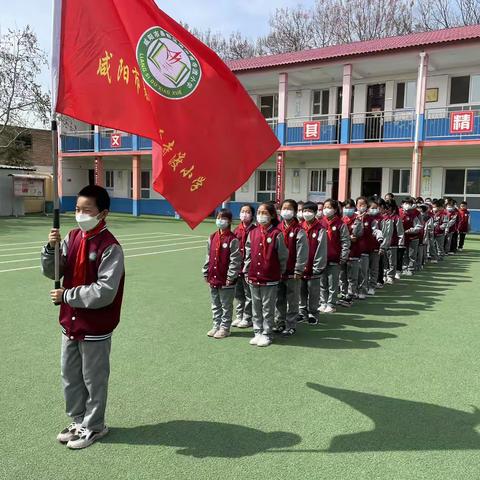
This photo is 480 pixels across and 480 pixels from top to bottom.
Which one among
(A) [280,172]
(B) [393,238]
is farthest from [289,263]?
(A) [280,172]

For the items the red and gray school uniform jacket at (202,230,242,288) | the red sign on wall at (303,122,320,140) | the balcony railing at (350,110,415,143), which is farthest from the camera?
the red sign on wall at (303,122,320,140)

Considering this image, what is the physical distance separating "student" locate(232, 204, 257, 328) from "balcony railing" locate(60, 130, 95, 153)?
24.4 metres

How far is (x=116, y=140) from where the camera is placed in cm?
2603

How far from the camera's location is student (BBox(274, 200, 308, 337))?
19.1 ft

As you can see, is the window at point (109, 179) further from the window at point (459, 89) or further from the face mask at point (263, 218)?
the face mask at point (263, 218)

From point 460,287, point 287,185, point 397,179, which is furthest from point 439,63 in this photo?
point 460,287

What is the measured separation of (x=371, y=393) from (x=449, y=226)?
1078cm

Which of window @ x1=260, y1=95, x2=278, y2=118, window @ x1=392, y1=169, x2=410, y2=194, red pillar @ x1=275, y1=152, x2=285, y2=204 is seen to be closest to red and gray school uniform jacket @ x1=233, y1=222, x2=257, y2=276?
red pillar @ x1=275, y1=152, x2=285, y2=204

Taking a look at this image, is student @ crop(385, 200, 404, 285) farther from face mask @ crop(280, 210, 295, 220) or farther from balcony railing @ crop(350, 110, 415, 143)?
balcony railing @ crop(350, 110, 415, 143)

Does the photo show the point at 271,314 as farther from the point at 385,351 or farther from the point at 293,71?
the point at 293,71

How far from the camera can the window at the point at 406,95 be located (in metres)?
20.2

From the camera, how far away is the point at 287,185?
2420 cm

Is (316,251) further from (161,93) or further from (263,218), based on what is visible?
(161,93)

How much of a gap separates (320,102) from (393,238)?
566 inches
